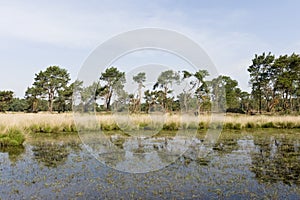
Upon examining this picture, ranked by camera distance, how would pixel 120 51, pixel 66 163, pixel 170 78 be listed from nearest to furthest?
pixel 66 163, pixel 120 51, pixel 170 78

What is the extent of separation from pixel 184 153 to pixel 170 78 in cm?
603

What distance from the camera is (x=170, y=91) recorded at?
1486 cm

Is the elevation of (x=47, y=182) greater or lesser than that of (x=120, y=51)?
lesser

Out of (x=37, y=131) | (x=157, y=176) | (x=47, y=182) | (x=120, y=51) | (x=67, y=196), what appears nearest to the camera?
(x=67, y=196)

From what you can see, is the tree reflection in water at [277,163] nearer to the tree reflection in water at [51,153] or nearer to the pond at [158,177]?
the pond at [158,177]

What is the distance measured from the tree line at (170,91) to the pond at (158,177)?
373cm

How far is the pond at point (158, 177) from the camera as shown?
12.2ft

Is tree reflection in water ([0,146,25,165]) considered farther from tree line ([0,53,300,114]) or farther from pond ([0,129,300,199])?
tree line ([0,53,300,114])

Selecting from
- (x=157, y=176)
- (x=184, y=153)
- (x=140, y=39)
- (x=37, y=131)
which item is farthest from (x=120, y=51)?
(x=37, y=131)

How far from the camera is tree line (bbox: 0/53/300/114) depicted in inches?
535

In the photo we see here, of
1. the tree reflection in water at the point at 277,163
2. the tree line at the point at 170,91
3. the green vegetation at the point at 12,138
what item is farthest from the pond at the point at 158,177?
the tree line at the point at 170,91

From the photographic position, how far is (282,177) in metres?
4.49

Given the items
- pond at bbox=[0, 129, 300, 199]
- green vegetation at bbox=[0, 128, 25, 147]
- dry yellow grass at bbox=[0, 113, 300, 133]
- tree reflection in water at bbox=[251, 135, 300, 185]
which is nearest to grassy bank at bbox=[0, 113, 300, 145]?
dry yellow grass at bbox=[0, 113, 300, 133]

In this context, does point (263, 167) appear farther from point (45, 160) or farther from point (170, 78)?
point (170, 78)
